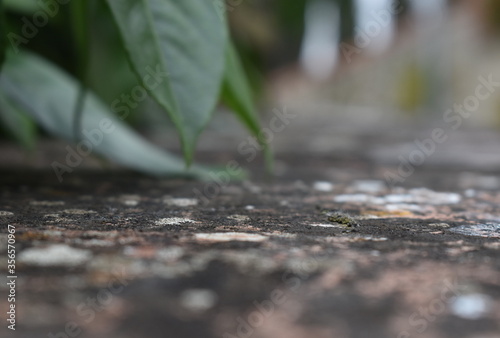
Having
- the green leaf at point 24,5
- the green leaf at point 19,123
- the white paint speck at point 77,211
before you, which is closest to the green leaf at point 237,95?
the white paint speck at point 77,211

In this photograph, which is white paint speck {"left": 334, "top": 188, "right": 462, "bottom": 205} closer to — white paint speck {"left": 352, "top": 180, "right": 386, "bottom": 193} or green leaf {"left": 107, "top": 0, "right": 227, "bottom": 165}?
white paint speck {"left": 352, "top": 180, "right": 386, "bottom": 193}

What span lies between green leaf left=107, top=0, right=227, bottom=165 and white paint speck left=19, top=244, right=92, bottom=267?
0.10 m

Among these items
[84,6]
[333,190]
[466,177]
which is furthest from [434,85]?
[84,6]

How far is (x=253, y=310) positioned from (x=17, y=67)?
359 millimetres

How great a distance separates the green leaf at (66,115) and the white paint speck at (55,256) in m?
0.24

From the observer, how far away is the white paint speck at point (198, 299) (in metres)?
0.20

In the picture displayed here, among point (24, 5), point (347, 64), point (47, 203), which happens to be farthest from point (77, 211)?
point (347, 64)

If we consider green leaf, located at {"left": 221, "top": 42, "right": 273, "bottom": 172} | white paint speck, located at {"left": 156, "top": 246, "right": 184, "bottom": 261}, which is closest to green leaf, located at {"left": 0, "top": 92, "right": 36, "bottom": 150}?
green leaf, located at {"left": 221, "top": 42, "right": 273, "bottom": 172}

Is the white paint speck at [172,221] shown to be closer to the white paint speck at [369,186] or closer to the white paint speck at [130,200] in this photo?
the white paint speck at [130,200]

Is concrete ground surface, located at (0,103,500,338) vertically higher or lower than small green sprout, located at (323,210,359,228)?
lower

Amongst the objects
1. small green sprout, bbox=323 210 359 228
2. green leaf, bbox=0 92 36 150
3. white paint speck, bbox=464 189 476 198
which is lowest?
small green sprout, bbox=323 210 359 228

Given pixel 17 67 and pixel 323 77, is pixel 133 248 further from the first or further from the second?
pixel 323 77

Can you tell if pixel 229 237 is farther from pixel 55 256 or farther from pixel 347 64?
pixel 347 64

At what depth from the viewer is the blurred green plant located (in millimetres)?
325
